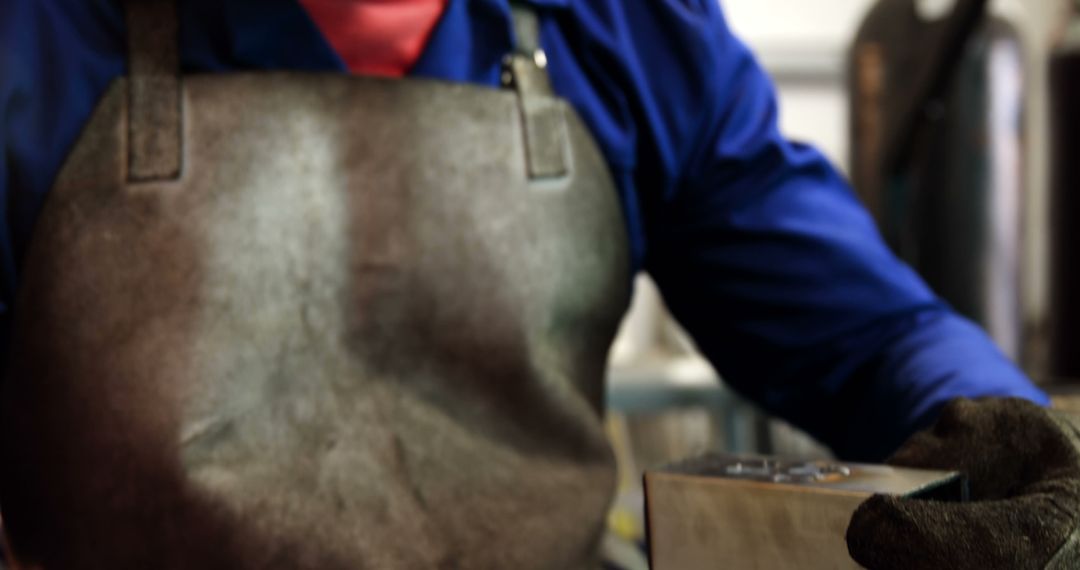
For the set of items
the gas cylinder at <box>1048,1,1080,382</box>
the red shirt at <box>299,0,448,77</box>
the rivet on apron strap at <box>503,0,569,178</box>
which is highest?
the red shirt at <box>299,0,448,77</box>

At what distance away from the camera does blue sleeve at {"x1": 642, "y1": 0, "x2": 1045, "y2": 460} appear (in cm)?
86

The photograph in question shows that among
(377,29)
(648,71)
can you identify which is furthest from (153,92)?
(648,71)

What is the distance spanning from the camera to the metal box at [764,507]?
47 centimetres

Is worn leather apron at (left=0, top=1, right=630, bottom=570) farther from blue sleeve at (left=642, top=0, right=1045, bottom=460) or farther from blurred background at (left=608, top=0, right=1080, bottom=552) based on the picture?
blurred background at (left=608, top=0, right=1080, bottom=552)

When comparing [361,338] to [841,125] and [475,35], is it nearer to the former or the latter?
[475,35]

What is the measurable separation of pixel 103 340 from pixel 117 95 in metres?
0.15

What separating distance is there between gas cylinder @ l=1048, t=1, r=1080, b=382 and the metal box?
51.4 inches

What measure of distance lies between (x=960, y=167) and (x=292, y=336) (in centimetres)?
101

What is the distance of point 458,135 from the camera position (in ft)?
2.44

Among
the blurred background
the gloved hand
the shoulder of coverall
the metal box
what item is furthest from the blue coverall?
the blurred background

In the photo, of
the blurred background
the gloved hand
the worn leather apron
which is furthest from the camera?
the blurred background

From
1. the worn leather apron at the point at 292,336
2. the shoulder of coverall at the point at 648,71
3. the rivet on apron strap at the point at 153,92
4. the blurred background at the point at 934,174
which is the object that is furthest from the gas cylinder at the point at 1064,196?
the rivet on apron strap at the point at 153,92

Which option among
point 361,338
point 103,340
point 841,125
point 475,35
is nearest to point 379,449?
point 361,338

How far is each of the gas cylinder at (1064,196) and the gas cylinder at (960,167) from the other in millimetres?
327
